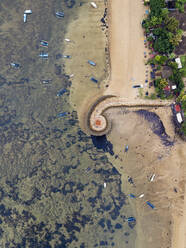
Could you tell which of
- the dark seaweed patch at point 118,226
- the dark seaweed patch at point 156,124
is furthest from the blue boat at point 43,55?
the dark seaweed patch at point 118,226

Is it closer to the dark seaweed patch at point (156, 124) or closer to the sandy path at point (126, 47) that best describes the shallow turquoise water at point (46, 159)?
the sandy path at point (126, 47)

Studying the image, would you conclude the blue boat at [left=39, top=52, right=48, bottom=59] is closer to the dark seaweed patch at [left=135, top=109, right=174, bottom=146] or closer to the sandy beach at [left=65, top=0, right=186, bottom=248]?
the sandy beach at [left=65, top=0, right=186, bottom=248]

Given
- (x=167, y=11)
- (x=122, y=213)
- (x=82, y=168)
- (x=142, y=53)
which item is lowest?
(x=122, y=213)

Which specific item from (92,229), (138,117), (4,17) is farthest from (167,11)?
(92,229)

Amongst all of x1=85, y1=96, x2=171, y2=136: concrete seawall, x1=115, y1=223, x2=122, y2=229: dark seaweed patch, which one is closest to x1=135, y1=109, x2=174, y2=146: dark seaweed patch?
x1=85, y1=96, x2=171, y2=136: concrete seawall

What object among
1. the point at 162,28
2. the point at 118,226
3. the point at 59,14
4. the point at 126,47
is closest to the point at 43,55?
the point at 59,14

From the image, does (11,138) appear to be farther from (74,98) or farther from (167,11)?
(167,11)
